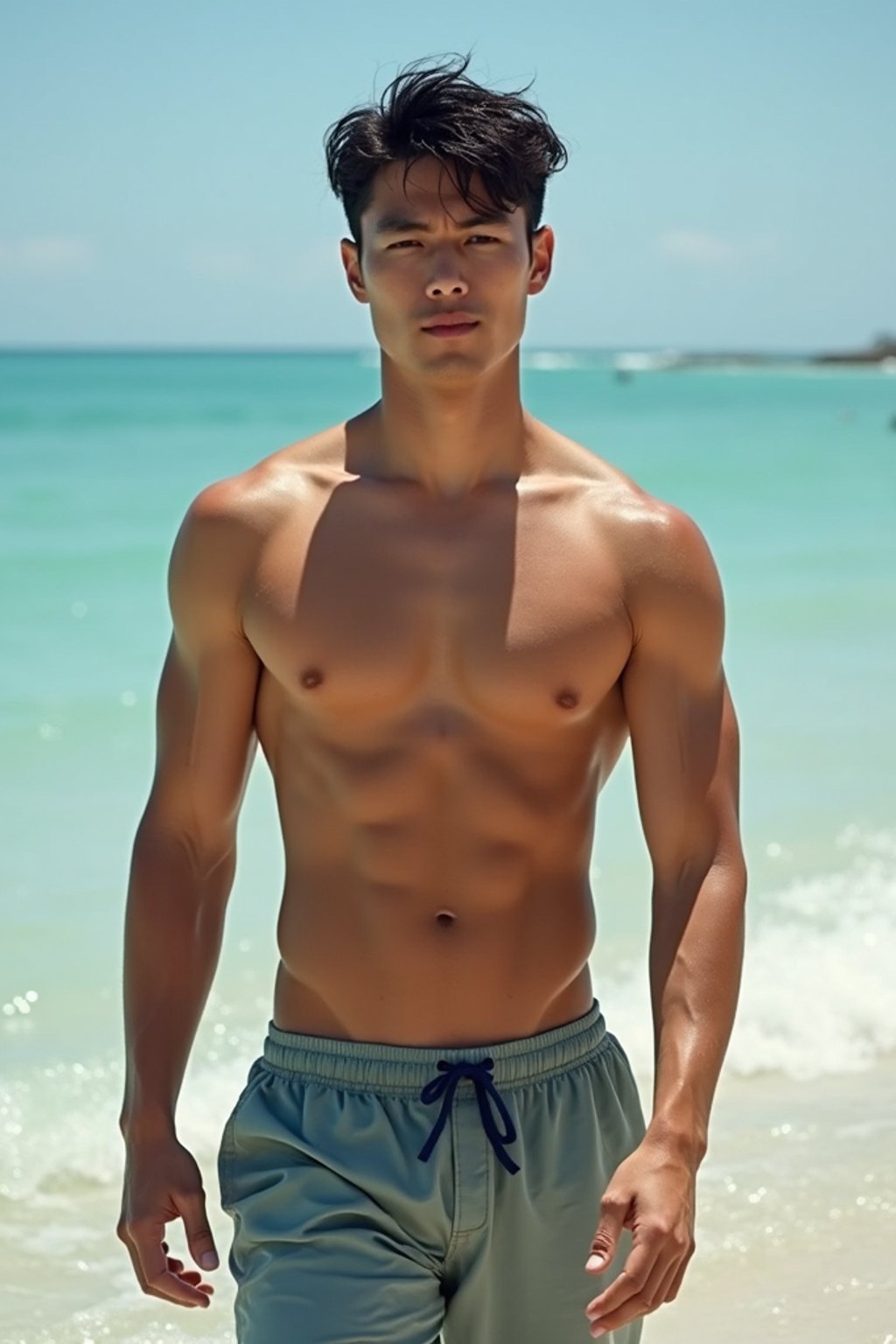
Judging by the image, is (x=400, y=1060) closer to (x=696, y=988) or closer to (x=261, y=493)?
(x=696, y=988)

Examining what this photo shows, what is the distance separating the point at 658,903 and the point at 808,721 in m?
7.06

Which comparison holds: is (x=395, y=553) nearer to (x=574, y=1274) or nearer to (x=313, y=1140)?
(x=313, y=1140)

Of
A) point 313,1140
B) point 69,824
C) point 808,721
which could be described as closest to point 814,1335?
point 313,1140

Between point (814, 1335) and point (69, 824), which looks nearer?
point (814, 1335)

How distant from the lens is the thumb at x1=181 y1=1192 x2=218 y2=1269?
2369 millimetres

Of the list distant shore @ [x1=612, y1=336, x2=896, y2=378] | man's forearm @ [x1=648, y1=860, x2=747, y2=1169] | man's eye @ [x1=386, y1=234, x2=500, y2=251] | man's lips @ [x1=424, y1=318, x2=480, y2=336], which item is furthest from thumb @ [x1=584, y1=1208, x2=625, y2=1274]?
distant shore @ [x1=612, y1=336, x2=896, y2=378]

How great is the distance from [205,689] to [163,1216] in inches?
25.1

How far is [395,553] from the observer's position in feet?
8.63

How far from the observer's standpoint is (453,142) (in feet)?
8.42

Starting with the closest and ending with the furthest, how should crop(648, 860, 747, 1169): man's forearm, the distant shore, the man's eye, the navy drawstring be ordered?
crop(648, 860, 747, 1169): man's forearm → the navy drawstring → the man's eye → the distant shore

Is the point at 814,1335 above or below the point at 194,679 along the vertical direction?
below

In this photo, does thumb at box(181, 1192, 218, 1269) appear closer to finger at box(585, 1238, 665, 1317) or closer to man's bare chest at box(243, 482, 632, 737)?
finger at box(585, 1238, 665, 1317)

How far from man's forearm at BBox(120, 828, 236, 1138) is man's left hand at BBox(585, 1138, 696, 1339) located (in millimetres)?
562

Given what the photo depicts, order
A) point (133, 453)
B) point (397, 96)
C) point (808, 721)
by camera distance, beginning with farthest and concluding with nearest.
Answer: point (133, 453) → point (808, 721) → point (397, 96)
